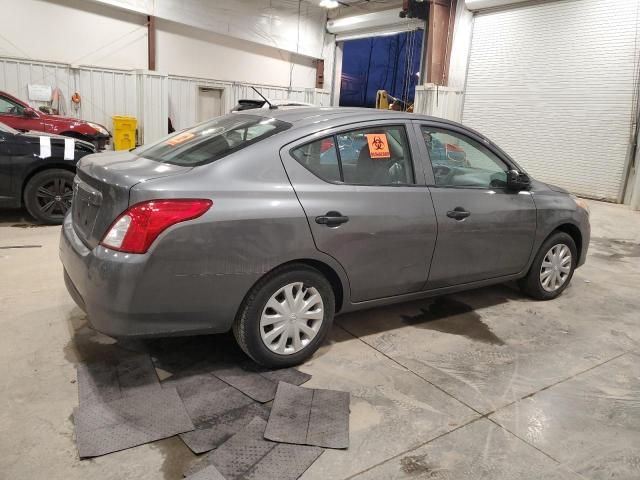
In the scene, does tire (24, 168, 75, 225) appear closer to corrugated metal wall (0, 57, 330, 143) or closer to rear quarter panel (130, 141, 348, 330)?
rear quarter panel (130, 141, 348, 330)

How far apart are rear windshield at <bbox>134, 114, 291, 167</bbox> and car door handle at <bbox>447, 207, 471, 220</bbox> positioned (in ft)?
4.15

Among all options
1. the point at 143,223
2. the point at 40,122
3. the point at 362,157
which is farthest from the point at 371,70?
the point at 143,223

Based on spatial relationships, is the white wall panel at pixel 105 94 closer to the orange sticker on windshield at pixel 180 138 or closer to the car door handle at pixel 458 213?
the orange sticker on windshield at pixel 180 138

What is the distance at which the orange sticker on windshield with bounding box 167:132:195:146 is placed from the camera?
3.29 metres

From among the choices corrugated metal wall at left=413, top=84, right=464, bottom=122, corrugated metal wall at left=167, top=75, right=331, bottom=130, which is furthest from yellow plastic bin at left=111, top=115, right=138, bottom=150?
corrugated metal wall at left=413, top=84, right=464, bottom=122

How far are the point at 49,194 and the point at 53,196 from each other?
0.16 feet

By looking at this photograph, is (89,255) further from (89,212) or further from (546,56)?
(546,56)

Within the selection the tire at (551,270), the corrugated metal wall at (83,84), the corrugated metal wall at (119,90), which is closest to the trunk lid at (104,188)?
the tire at (551,270)

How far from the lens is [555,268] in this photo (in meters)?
4.39

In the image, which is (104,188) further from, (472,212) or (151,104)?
(151,104)

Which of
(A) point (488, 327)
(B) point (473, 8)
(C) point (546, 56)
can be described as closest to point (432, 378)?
(A) point (488, 327)

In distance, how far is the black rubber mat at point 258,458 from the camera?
212 cm

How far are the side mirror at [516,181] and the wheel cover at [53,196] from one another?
4.93 metres

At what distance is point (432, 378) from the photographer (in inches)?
119
